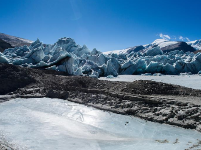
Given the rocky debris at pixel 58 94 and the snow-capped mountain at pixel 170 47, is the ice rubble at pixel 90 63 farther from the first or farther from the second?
the snow-capped mountain at pixel 170 47

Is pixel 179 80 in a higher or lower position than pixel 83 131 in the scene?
higher

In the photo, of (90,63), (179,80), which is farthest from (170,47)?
(179,80)

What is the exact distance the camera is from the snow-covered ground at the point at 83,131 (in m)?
3.31

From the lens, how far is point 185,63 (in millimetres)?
22156

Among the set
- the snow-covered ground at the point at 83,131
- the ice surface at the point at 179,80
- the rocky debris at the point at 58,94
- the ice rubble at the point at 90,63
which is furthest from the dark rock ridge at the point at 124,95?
the ice rubble at the point at 90,63

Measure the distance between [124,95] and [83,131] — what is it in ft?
9.04

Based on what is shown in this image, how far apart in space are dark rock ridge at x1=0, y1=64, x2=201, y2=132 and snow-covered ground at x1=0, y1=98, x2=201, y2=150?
376 mm

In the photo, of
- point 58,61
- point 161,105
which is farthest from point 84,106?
point 58,61

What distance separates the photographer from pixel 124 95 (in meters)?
6.36

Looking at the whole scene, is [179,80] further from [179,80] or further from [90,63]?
[90,63]

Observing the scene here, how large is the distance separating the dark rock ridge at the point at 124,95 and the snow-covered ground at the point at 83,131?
0.38m

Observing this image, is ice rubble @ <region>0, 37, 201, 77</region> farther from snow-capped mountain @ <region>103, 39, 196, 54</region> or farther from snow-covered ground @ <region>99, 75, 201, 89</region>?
snow-capped mountain @ <region>103, 39, 196, 54</region>

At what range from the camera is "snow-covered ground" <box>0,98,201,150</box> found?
10.9 feet

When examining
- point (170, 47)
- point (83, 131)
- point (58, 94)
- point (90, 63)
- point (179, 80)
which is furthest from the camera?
point (170, 47)
